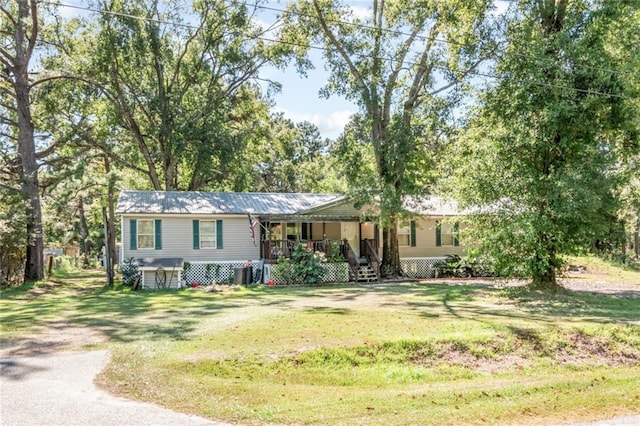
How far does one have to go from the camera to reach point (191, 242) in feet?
72.7

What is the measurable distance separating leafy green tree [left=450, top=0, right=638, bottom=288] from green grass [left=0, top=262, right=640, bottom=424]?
1.83 metres

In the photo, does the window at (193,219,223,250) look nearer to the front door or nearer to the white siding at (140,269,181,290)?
the white siding at (140,269,181,290)

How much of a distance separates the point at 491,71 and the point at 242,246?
1224 centimetres

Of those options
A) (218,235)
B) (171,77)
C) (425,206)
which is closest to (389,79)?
(425,206)

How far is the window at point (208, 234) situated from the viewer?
2245 cm

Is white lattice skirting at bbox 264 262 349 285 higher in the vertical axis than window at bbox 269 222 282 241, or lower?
lower

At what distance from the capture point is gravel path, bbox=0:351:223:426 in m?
5.41

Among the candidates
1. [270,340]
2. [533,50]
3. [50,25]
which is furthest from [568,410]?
[50,25]

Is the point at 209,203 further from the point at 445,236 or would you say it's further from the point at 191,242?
the point at 445,236

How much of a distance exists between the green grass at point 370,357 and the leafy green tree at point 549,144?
1.83 metres

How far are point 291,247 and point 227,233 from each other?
2799 millimetres

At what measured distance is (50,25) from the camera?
27.5m

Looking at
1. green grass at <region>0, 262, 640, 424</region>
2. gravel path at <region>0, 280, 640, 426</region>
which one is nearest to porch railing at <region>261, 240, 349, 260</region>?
green grass at <region>0, 262, 640, 424</region>

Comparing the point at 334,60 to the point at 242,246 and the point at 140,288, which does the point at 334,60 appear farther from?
the point at 140,288
